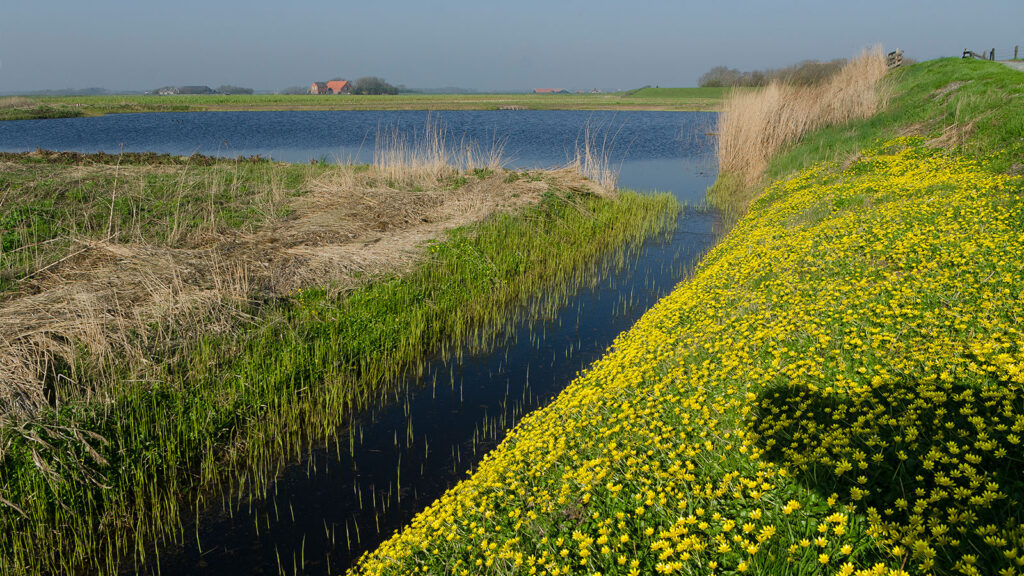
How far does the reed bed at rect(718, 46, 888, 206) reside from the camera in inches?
802

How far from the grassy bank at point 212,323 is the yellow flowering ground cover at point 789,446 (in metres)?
2.53

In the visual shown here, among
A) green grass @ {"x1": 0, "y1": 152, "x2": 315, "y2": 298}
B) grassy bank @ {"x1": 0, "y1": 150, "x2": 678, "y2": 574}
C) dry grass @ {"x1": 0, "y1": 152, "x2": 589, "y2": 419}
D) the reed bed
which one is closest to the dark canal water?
grassy bank @ {"x1": 0, "y1": 150, "x2": 678, "y2": 574}

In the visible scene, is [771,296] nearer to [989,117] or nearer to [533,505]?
[533,505]

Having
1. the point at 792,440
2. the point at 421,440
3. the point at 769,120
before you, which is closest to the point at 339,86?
the point at 769,120

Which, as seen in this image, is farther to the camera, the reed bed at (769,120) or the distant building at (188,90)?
the distant building at (188,90)

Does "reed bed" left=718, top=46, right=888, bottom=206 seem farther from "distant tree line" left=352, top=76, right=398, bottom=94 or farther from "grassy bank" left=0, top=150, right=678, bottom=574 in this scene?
"distant tree line" left=352, top=76, right=398, bottom=94

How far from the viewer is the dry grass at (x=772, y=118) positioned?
20469mm

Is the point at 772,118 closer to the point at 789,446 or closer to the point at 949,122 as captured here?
the point at 949,122

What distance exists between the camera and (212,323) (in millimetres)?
7309

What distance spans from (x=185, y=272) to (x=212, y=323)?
1.40 meters

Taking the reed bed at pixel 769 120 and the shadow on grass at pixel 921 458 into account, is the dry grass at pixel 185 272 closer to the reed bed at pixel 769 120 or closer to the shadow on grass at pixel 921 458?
the shadow on grass at pixel 921 458

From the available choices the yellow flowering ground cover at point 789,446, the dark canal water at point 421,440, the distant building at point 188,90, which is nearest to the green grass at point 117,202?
the dark canal water at point 421,440

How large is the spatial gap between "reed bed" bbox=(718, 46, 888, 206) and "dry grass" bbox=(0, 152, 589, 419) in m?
9.36

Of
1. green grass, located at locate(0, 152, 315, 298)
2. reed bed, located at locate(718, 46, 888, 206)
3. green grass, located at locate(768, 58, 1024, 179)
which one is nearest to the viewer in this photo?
green grass, located at locate(0, 152, 315, 298)
